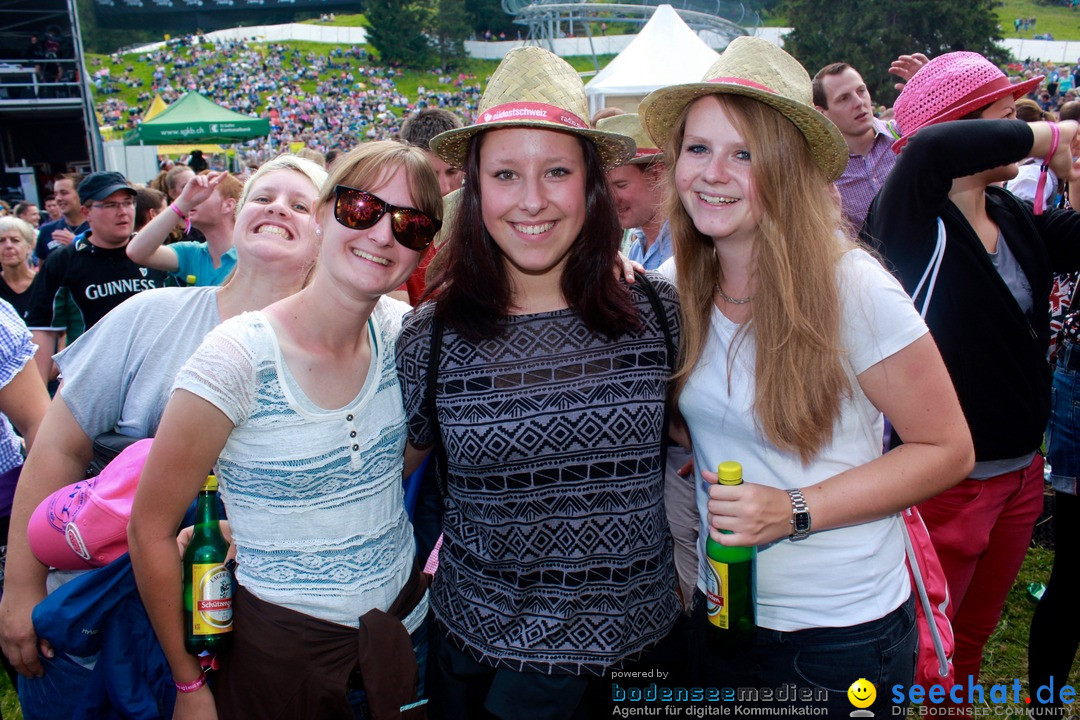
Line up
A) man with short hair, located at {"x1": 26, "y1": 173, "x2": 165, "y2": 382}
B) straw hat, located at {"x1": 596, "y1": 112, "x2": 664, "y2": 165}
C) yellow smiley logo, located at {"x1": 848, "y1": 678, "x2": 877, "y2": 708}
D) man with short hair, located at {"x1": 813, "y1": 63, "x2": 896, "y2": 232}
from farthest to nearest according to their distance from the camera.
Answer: man with short hair, located at {"x1": 813, "y1": 63, "x2": 896, "y2": 232} → man with short hair, located at {"x1": 26, "y1": 173, "x2": 165, "y2": 382} → straw hat, located at {"x1": 596, "y1": 112, "x2": 664, "y2": 165} → yellow smiley logo, located at {"x1": 848, "y1": 678, "x2": 877, "y2": 708}

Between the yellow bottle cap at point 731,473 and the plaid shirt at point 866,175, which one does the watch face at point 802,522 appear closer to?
the yellow bottle cap at point 731,473

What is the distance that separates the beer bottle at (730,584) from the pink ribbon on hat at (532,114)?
1.01 metres

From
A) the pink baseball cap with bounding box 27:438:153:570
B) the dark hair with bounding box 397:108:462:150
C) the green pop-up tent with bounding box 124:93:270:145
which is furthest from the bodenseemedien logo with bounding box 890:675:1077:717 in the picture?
the green pop-up tent with bounding box 124:93:270:145

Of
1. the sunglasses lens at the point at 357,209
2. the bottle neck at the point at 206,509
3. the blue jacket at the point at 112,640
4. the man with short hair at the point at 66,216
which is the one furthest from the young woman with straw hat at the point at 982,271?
the man with short hair at the point at 66,216

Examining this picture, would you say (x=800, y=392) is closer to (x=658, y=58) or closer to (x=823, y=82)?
(x=823, y=82)

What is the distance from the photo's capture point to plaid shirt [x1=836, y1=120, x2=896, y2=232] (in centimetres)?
512

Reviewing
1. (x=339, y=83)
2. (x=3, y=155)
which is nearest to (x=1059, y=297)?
(x=3, y=155)

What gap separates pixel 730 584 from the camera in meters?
1.76

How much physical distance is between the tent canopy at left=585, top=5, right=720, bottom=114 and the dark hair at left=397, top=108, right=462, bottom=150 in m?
10.9

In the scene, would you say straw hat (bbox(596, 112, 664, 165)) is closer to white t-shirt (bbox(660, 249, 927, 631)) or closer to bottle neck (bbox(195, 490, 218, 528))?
white t-shirt (bbox(660, 249, 927, 631))

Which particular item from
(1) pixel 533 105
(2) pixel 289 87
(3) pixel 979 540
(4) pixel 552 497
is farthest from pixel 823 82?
(2) pixel 289 87

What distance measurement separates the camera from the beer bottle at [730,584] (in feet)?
5.73

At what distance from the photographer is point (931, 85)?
2.55m

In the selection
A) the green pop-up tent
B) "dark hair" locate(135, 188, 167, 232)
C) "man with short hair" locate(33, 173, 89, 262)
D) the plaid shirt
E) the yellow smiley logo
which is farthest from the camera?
the green pop-up tent
